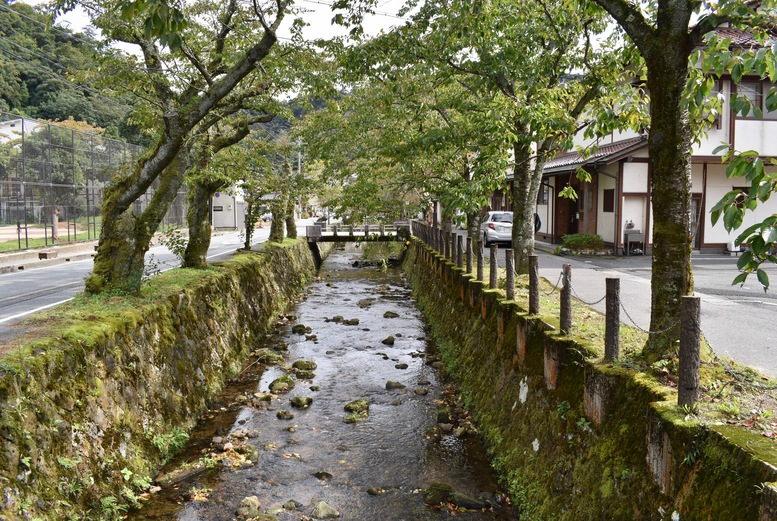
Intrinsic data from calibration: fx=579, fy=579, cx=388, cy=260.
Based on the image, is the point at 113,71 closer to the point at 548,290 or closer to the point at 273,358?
the point at 273,358

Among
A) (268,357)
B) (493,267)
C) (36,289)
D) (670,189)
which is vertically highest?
(670,189)

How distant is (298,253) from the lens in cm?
2662

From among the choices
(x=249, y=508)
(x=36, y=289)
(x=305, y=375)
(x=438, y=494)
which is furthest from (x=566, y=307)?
(x=36, y=289)

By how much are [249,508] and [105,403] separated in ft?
6.82

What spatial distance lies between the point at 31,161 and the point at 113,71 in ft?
45.7

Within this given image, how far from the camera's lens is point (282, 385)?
11367mm

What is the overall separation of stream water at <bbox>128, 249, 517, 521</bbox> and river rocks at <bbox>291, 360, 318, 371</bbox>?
21 centimetres

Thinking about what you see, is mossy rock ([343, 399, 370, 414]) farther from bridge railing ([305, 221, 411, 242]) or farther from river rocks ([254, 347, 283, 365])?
bridge railing ([305, 221, 411, 242])

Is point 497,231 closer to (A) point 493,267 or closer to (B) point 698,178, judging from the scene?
(B) point 698,178

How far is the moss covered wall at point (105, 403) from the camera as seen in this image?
5.14m

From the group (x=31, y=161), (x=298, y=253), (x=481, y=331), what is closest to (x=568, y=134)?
(x=481, y=331)

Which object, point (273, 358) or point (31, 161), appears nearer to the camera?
point (273, 358)

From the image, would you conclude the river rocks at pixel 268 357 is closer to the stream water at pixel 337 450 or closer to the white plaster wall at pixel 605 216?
the stream water at pixel 337 450

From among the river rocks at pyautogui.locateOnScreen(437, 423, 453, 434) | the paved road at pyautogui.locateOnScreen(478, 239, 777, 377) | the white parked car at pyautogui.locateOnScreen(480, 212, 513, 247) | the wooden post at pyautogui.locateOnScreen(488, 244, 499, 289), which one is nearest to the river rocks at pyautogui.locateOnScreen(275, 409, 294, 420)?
the river rocks at pyautogui.locateOnScreen(437, 423, 453, 434)
